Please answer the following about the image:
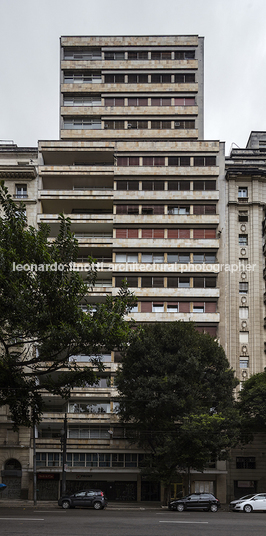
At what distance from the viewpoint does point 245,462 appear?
167ft

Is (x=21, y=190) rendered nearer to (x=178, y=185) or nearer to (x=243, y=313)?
(x=178, y=185)

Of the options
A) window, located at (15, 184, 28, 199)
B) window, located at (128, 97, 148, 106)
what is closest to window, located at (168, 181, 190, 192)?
window, located at (128, 97, 148, 106)

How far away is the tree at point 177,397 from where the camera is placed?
3844 centimetres

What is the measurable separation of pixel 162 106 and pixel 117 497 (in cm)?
3960

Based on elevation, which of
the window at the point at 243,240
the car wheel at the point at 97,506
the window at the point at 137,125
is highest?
the window at the point at 137,125

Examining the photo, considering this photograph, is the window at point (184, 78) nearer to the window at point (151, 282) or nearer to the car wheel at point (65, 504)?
the window at point (151, 282)

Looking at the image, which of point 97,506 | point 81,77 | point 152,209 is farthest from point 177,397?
point 81,77

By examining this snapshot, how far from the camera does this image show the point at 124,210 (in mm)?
56125

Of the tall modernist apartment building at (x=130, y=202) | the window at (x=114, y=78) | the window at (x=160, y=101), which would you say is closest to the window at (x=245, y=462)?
the tall modernist apartment building at (x=130, y=202)

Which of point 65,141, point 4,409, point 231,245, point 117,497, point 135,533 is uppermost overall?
point 65,141

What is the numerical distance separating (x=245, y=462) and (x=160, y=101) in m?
37.9

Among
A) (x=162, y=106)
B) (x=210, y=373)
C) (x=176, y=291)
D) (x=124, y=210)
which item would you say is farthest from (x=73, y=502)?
(x=162, y=106)

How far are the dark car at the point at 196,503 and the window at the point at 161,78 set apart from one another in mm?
43245

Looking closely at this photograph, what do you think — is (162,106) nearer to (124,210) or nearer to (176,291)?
(124,210)
